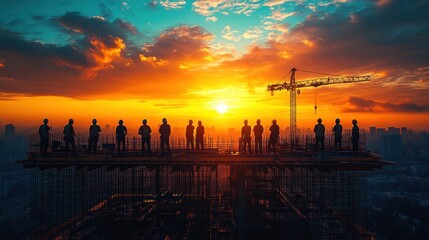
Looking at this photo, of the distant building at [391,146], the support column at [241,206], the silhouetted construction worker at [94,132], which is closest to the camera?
the support column at [241,206]

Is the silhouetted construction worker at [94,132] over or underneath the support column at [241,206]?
over

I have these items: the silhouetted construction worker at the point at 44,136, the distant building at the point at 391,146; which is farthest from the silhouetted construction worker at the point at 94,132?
the distant building at the point at 391,146

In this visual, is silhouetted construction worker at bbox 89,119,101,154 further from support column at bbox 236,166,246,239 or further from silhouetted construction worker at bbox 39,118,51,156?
support column at bbox 236,166,246,239

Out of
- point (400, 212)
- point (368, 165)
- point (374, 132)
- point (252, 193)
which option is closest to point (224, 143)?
point (252, 193)

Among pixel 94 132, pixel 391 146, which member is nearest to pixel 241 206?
pixel 94 132

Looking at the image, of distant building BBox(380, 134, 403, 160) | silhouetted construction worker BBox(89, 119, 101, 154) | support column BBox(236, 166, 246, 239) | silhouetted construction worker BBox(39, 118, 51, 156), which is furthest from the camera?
distant building BBox(380, 134, 403, 160)

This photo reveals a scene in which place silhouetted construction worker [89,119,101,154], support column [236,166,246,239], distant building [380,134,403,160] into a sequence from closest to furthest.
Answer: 1. support column [236,166,246,239]
2. silhouetted construction worker [89,119,101,154]
3. distant building [380,134,403,160]

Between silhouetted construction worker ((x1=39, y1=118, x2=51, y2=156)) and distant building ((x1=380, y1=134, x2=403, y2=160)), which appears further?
distant building ((x1=380, y1=134, x2=403, y2=160))

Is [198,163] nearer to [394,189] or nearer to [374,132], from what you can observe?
[394,189]

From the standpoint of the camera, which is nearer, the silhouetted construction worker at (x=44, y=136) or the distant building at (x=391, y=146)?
the silhouetted construction worker at (x=44, y=136)

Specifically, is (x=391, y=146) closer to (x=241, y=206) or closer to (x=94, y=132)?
(x=241, y=206)

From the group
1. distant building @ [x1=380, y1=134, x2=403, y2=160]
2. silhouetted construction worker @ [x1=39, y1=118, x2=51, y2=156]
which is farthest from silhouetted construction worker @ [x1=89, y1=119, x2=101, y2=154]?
distant building @ [x1=380, y1=134, x2=403, y2=160]

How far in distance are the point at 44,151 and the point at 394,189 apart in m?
80.6

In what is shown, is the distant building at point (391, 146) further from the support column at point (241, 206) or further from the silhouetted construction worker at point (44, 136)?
the silhouetted construction worker at point (44, 136)
